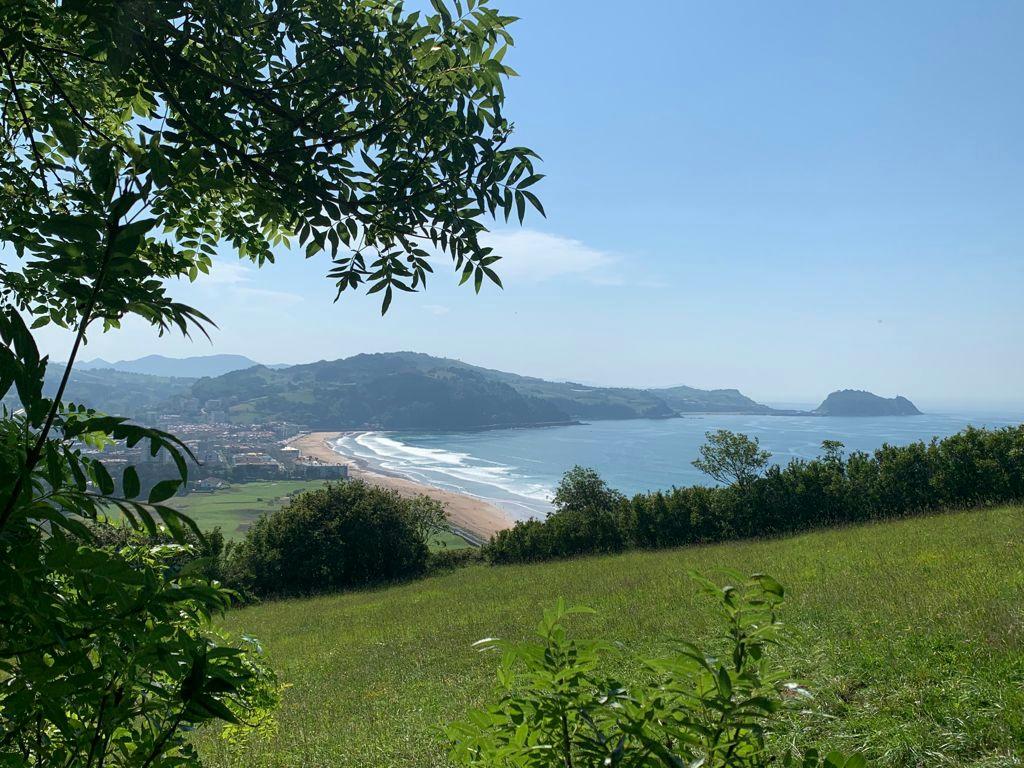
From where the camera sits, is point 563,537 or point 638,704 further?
point 563,537

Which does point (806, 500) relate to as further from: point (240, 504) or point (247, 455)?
point (247, 455)

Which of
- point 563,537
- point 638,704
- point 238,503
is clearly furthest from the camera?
point 238,503

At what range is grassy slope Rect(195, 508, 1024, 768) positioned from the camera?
4414 mm

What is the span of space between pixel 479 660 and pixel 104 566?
34.0 ft

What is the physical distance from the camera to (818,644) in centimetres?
652

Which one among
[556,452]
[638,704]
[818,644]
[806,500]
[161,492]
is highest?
[161,492]

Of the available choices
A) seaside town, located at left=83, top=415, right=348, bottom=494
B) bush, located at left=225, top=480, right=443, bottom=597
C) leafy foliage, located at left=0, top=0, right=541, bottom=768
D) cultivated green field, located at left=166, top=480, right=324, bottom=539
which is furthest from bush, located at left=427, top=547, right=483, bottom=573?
seaside town, located at left=83, top=415, right=348, bottom=494

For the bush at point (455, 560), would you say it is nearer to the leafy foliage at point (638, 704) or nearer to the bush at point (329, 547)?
the bush at point (329, 547)

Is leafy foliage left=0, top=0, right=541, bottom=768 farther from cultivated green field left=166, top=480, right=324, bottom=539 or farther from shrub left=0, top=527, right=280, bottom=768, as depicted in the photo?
cultivated green field left=166, top=480, right=324, bottom=539

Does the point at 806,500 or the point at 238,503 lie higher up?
the point at 806,500

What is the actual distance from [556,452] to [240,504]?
221ft

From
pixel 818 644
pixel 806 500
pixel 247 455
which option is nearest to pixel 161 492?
pixel 818 644

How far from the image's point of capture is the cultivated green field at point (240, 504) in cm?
6588

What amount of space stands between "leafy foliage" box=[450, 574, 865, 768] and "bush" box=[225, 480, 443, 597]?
32512 millimetres
